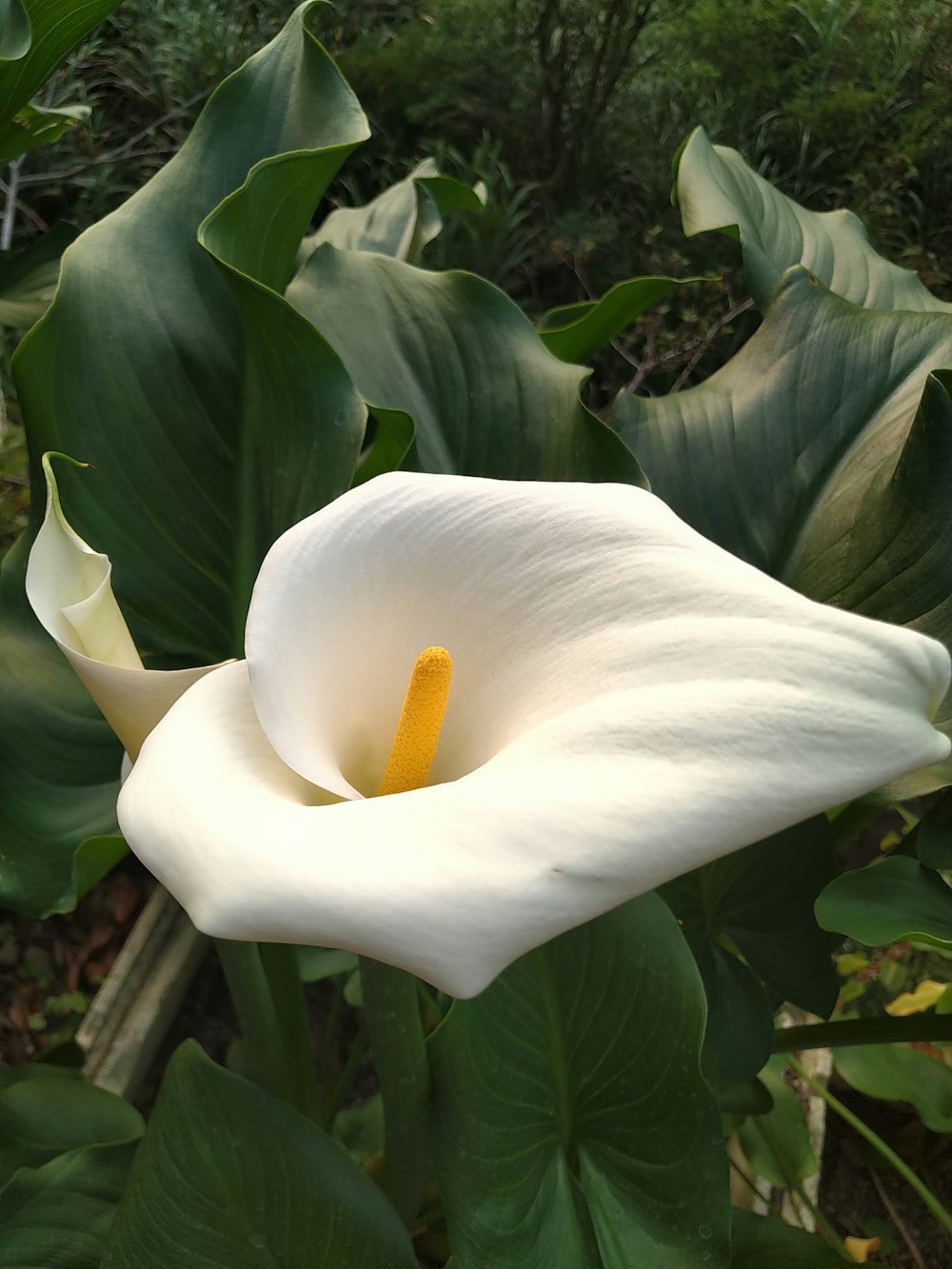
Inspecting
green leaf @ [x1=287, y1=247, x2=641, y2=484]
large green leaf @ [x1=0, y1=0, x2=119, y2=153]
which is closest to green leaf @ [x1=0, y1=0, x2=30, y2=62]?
large green leaf @ [x1=0, y1=0, x2=119, y2=153]

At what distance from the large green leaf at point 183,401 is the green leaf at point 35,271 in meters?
0.32

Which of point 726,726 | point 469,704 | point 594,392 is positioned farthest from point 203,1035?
point 594,392

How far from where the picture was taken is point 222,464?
600 millimetres

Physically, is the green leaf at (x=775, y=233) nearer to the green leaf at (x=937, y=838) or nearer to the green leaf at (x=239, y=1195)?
the green leaf at (x=937, y=838)

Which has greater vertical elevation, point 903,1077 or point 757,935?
point 757,935

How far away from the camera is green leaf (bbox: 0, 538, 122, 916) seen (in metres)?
0.59

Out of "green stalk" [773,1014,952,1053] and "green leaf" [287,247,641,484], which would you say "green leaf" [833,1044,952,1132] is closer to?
"green stalk" [773,1014,952,1053]

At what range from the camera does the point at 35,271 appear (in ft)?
2.91

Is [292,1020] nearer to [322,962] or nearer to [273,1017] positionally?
[273,1017]

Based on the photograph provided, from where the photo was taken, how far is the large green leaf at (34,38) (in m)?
0.61

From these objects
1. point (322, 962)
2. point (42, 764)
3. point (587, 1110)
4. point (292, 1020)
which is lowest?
point (322, 962)

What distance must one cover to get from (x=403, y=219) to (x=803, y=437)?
440mm

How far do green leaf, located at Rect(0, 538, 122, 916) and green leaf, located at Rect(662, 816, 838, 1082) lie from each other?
0.40 metres

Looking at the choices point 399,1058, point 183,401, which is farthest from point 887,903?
point 183,401
